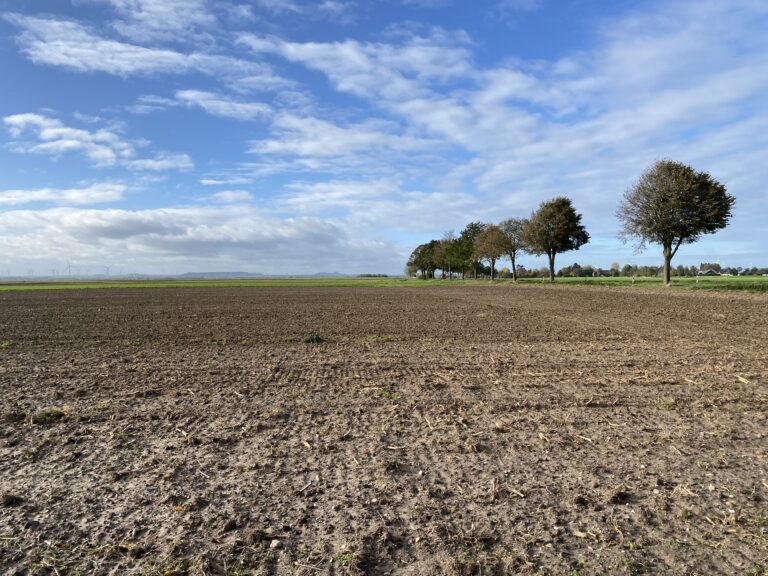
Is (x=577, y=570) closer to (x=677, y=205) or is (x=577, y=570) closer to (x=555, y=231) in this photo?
(x=677, y=205)

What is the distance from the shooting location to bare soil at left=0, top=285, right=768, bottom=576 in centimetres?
395

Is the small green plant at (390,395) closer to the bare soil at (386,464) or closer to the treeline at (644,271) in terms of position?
the bare soil at (386,464)

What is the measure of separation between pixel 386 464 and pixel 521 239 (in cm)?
7583

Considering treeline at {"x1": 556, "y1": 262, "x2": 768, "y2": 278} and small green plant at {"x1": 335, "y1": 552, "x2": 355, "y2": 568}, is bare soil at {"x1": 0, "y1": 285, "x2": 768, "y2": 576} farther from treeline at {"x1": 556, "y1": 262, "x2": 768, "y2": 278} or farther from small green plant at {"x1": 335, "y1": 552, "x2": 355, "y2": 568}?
treeline at {"x1": 556, "y1": 262, "x2": 768, "y2": 278}

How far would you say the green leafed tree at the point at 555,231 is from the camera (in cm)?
7006

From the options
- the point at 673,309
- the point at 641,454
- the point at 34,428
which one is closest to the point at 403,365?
the point at 641,454

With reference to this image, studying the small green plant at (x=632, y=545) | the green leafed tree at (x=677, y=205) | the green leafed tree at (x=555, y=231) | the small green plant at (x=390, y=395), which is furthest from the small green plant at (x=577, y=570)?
the green leafed tree at (x=555, y=231)

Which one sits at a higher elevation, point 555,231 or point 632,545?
point 555,231

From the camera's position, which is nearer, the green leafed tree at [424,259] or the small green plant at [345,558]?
the small green plant at [345,558]

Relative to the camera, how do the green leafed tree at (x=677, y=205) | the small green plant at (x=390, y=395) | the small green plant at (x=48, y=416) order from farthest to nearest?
the green leafed tree at (x=677, y=205), the small green plant at (x=390, y=395), the small green plant at (x=48, y=416)

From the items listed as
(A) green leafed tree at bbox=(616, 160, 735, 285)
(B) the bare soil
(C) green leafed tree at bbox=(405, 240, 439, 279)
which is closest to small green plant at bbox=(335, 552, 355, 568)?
(B) the bare soil

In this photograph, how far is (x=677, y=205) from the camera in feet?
141

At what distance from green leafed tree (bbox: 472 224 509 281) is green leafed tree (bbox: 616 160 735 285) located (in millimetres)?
39406

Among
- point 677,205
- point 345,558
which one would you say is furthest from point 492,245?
point 345,558
